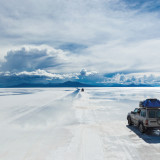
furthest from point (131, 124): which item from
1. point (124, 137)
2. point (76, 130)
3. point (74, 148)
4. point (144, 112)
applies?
point (74, 148)

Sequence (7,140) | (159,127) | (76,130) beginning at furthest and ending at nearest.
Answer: (76,130) < (159,127) < (7,140)

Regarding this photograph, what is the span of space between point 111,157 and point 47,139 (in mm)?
3916

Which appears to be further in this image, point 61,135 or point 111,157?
Answer: point 61,135

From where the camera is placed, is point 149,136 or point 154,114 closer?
point 149,136

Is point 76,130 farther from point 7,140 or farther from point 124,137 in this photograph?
point 7,140

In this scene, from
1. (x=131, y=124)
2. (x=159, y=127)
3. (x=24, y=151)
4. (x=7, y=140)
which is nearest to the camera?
(x=24, y=151)

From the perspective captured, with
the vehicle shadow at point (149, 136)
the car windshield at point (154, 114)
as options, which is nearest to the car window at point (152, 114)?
the car windshield at point (154, 114)

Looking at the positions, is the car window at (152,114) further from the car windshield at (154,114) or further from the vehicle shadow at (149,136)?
the vehicle shadow at (149,136)

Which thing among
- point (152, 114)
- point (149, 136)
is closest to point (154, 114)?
point (152, 114)

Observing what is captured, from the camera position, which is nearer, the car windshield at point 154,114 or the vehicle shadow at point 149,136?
the vehicle shadow at point 149,136

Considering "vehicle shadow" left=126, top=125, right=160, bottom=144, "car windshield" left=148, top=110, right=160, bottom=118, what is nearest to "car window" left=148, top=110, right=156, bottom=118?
"car windshield" left=148, top=110, right=160, bottom=118

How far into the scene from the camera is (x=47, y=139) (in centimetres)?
962

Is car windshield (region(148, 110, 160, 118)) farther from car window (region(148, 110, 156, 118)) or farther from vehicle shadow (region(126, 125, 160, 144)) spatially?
vehicle shadow (region(126, 125, 160, 144))

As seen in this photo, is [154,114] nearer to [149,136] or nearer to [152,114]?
[152,114]
